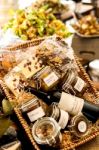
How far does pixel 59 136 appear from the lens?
114 centimetres

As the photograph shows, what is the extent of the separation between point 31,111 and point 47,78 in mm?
141

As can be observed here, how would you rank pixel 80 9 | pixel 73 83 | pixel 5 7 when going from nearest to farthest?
pixel 73 83 → pixel 80 9 → pixel 5 7

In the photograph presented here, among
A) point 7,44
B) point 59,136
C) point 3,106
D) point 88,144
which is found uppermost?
point 7,44

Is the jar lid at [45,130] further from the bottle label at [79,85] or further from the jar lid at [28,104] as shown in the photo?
the bottle label at [79,85]

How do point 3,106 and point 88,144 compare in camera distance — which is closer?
point 3,106

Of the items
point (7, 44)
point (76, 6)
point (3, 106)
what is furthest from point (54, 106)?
point (76, 6)

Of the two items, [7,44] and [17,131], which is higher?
[7,44]

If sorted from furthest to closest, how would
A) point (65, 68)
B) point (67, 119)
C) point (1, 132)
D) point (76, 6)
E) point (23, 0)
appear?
point (23, 0) → point (76, 6) → point (65, 68) → point (67, 119) → point (1, 132)

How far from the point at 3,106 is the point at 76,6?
2.28 m

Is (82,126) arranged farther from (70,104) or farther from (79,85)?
(79,85)

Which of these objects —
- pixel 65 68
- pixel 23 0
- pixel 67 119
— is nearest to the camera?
pixel 67 119

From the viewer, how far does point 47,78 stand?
1.25 metres

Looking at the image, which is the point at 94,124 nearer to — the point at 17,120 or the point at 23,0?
the point at 17,120

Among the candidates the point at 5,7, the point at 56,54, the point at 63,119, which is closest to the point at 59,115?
the point at 63,119
